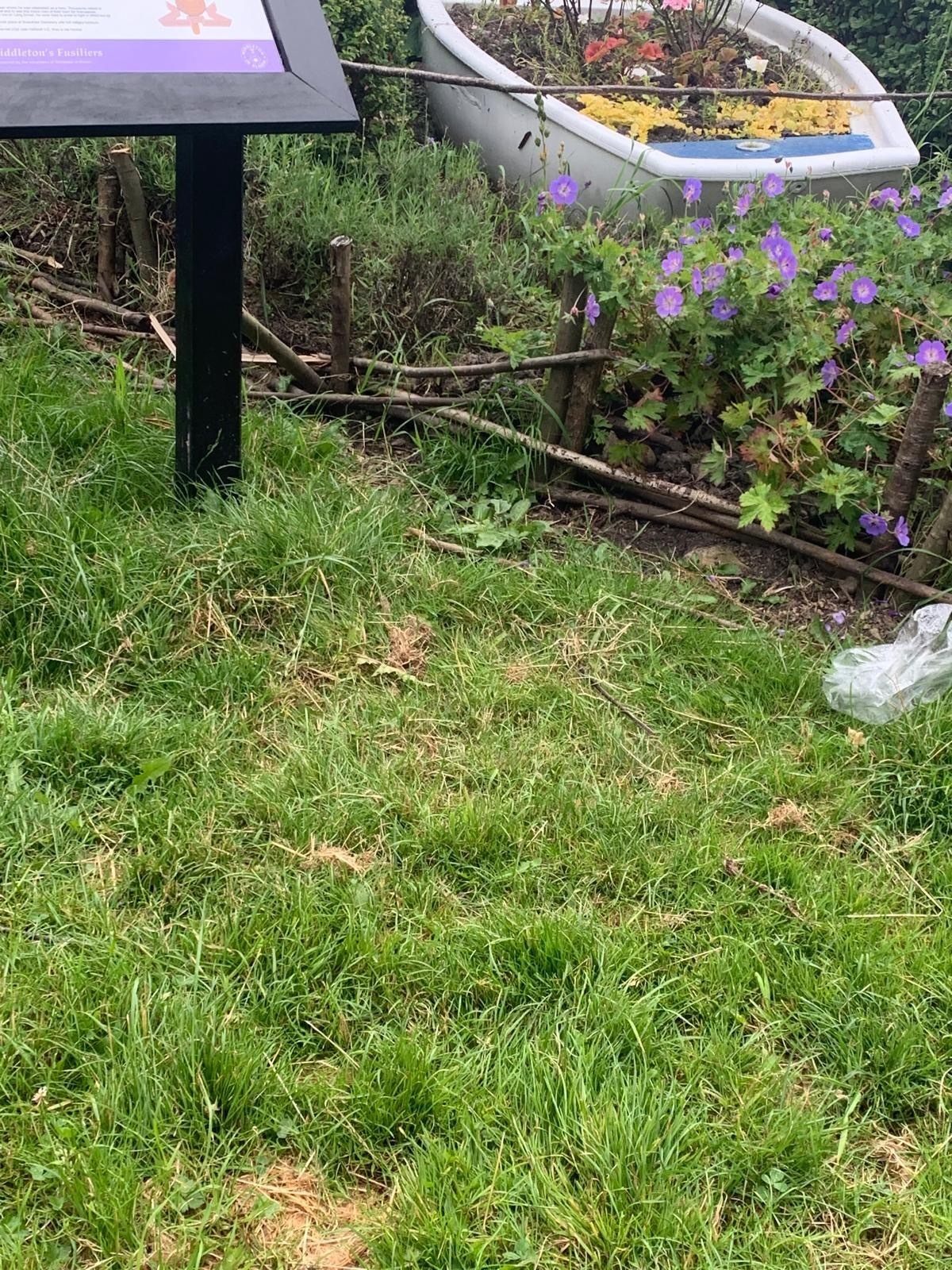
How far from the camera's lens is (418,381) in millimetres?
3893

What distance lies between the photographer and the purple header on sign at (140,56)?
2453 mm

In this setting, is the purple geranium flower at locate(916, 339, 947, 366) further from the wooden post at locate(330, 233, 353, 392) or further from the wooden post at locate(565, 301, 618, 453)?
the wooden post at locate(330, 233, 353, 392)

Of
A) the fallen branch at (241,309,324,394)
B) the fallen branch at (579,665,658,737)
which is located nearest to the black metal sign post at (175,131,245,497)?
the fallen branch at (241,309,324,394)

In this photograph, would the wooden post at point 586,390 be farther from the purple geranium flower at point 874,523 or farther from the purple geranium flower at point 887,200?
the purple geranium flower at point 887,200

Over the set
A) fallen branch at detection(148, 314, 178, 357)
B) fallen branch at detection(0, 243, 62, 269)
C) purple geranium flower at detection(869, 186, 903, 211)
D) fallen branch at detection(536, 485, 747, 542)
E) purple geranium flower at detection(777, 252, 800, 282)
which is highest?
purple geranium flower at detection(869, 186, 903, 211)

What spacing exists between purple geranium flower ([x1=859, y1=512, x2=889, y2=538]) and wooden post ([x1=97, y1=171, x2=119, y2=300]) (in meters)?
2.61

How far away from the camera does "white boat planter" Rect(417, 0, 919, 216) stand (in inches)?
179

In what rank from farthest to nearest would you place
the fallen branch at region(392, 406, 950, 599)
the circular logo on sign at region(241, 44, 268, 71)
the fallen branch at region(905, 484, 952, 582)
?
the fallen branch at region(392, 406, 950, 599), the fallen branch at region(905, 484, 952, 582), the circular logo on sign at region(241, 44, 268, 71)

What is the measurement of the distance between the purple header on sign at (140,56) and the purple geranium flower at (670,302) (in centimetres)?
122

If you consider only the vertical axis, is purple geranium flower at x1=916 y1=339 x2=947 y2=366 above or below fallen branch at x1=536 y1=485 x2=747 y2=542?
above

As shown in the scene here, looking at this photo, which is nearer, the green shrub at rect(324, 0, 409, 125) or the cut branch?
the cut branch

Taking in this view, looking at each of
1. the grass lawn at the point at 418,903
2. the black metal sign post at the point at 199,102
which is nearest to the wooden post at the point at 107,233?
the grass lawn at the point at 418,903

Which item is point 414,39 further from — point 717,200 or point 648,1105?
point 648,1105

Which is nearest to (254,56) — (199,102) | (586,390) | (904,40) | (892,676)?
(199,102)
